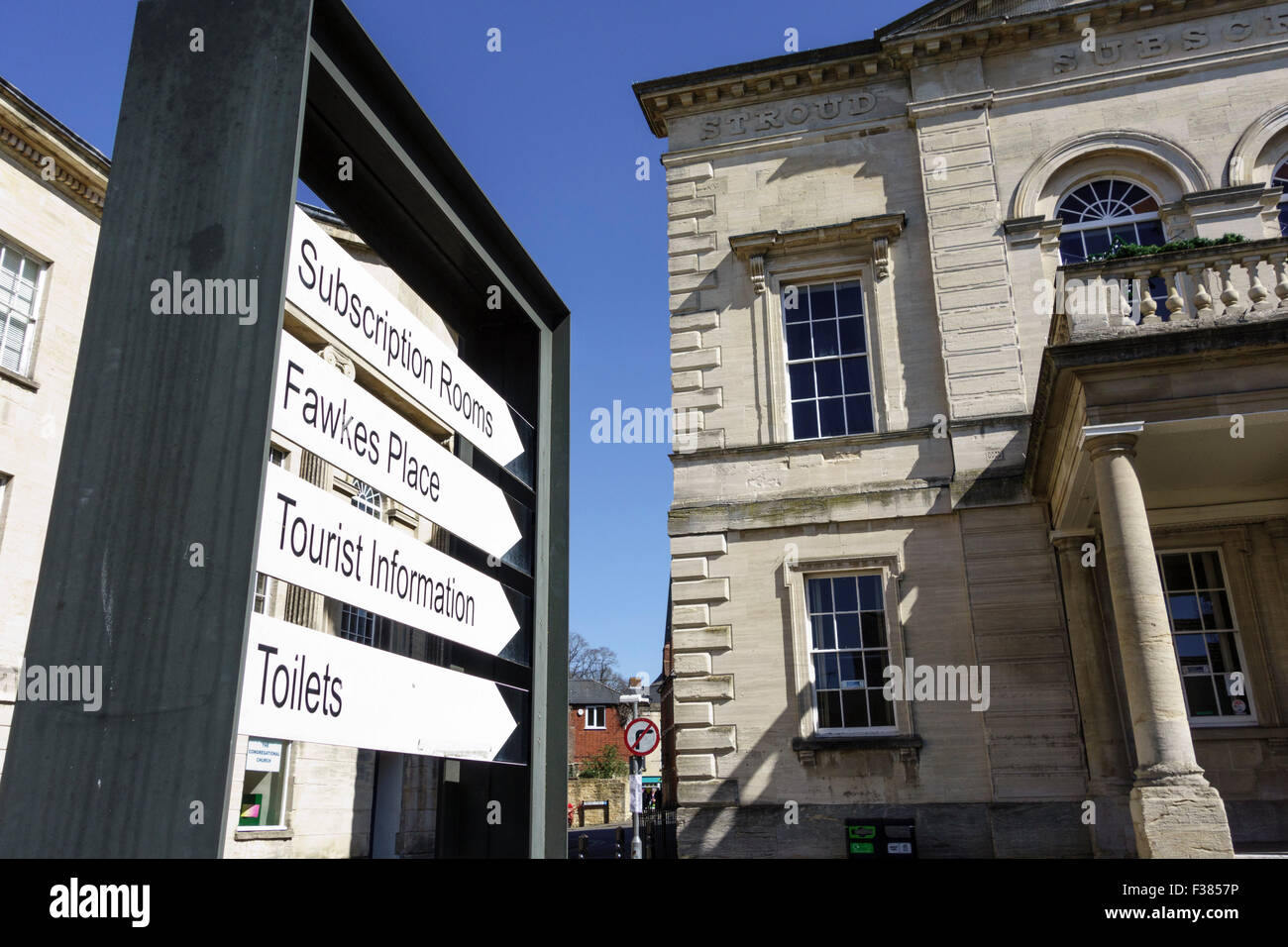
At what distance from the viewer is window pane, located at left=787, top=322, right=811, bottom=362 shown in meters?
15.7

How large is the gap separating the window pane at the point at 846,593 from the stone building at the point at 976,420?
0.25 ft

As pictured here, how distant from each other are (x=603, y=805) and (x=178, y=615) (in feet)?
194

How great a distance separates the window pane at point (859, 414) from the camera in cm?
1518

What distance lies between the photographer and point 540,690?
3668 millimetres

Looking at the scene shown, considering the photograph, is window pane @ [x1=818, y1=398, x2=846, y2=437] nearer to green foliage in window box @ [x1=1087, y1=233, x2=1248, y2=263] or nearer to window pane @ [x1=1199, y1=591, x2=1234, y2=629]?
green foliage in window box @ [x1=1087, y1=233, x2=1248, y2=263]

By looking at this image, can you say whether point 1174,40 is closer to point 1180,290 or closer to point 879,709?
point 1180,290

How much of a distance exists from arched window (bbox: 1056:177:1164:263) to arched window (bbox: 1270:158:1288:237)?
5.28 feet

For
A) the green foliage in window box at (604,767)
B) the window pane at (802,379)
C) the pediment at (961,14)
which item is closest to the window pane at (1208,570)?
the window pane at (802,379)

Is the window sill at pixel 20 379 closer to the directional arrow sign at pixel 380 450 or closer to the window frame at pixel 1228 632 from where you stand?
the directional arrow sign at pixel 380 450

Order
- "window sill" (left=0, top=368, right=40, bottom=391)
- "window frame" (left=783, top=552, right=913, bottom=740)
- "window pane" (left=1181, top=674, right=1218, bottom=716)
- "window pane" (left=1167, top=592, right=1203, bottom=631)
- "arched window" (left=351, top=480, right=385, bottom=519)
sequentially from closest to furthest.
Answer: "arched window" (left=351, top=480, right=385, bottom=519)
"window pane" (left=1181, top=674, right=1218, bottom=716)
"window pane" (left=1167, top=592, right=1203, bottom=631)
"window frame" (left=783, top=552, right=913, bottom=740)
"window sill" (left=0, top=368, right=40, bottom=391)

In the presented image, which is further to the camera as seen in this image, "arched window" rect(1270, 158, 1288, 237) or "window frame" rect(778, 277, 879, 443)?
"window frame" rect(778, 277, 879, 443)

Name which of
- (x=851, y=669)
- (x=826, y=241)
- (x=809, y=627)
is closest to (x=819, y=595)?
(x=809, y=627)

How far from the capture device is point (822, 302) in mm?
15992

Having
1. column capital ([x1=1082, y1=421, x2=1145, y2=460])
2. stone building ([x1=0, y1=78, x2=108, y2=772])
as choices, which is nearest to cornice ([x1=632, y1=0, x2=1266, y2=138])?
column capital ([x1=1082, y1=421, x2=1145, y2=460])
